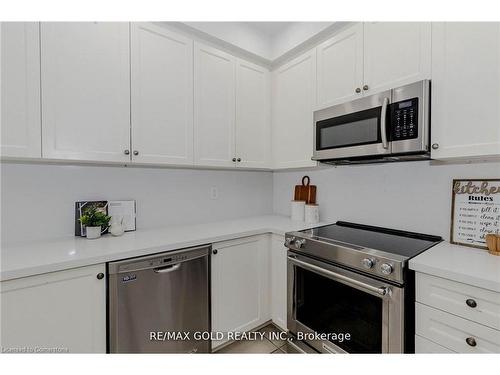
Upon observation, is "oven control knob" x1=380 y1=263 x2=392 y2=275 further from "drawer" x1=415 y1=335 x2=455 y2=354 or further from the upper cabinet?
the upper cabinet

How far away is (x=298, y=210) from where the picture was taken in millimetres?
2264

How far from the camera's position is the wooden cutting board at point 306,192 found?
2294 millimetres

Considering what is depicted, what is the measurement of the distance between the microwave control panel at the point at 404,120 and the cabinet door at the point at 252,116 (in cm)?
110

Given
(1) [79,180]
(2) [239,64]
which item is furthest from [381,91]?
(1) [79,180]

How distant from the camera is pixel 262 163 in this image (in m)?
2.26

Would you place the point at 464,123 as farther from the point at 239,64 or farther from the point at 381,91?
the point at 239,64

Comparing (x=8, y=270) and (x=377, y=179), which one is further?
(x=377, y=179)

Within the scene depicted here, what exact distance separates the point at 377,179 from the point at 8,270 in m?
2.18

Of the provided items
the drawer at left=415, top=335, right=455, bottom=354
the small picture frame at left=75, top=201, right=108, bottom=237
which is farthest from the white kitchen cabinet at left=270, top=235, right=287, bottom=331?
the small picture frame at left=75, top=201, right=108, bottom=237

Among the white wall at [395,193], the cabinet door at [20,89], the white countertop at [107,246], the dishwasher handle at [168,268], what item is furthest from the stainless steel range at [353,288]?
the cabinet door at [20,89]

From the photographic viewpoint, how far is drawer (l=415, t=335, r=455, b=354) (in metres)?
1.08

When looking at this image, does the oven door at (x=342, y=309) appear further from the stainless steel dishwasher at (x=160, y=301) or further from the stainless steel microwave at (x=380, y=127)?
the stainless steel microwave at (x=380, y=127)

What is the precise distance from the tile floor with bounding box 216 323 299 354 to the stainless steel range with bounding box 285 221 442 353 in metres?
0.23

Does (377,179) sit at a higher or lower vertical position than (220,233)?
higher
